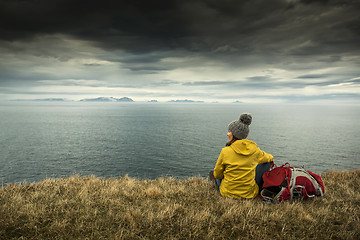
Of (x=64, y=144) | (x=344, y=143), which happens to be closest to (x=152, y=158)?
(x=64, y=144)

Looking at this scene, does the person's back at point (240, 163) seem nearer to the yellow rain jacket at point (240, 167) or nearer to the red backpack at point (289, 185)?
the yellow rain jacket at point (240, 167)

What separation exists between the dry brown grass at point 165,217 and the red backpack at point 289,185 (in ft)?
0.89

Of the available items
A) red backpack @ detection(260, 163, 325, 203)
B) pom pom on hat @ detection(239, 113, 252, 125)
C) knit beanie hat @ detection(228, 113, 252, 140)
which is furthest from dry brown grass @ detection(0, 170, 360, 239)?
pom pom on hat @ detection(239, 113, 252, 125)

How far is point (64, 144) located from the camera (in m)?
53.3

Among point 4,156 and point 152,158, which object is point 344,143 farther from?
point 4,156

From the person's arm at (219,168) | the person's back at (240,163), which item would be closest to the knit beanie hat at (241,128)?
the person's back at (240,163)

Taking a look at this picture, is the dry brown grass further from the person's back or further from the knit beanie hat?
the knit beanie hat

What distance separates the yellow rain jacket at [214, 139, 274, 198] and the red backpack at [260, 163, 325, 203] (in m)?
0.39

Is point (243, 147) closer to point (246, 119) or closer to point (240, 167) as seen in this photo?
point (240, 167)

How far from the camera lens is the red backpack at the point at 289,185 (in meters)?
6.07

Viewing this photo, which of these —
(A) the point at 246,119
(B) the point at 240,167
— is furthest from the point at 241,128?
(B) the point at 240,167

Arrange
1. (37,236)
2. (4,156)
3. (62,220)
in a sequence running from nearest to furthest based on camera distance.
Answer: (37,236), (62,220), (4,156)

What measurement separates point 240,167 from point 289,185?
1.65 metres

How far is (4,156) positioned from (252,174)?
5211cm
